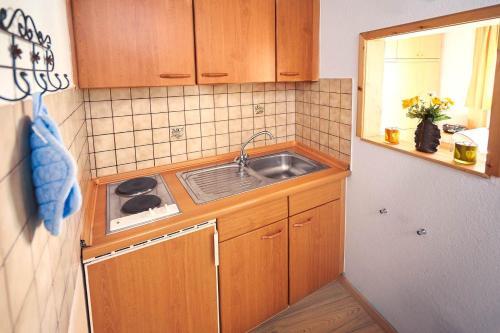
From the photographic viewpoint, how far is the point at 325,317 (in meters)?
1.96

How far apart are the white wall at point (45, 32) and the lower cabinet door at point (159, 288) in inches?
31.9

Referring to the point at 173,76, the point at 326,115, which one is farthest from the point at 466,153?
the point at 173,76

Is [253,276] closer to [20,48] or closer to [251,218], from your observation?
[251,218]

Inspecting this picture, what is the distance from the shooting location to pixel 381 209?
70.6 inches

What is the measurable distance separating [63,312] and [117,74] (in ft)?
3.62

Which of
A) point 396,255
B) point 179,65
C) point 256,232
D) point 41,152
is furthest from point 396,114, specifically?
point 41,152

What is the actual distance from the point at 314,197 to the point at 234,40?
1033mm

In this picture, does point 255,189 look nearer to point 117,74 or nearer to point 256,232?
point 256,232

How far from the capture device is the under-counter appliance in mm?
1413

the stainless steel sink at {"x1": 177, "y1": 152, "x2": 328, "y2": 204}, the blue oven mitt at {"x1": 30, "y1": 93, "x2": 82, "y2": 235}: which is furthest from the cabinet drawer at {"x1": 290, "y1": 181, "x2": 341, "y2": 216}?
the blue oven mitt at {"x1": 30, "y1": 93, "x2": 82, "y2": 235}

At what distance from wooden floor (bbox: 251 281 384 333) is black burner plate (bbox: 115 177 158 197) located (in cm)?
103

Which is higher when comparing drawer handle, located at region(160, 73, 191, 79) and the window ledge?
drawer handle, located at region(160, 73, 191, 79)

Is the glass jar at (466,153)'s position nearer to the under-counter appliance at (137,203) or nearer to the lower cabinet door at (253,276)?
the lower cabinet door at (253,276)

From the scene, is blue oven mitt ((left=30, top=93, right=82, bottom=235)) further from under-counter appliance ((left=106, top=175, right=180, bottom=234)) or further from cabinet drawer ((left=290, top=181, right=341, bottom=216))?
cabinet drawer ((left=290, top=181, right=341, bottom=216))
